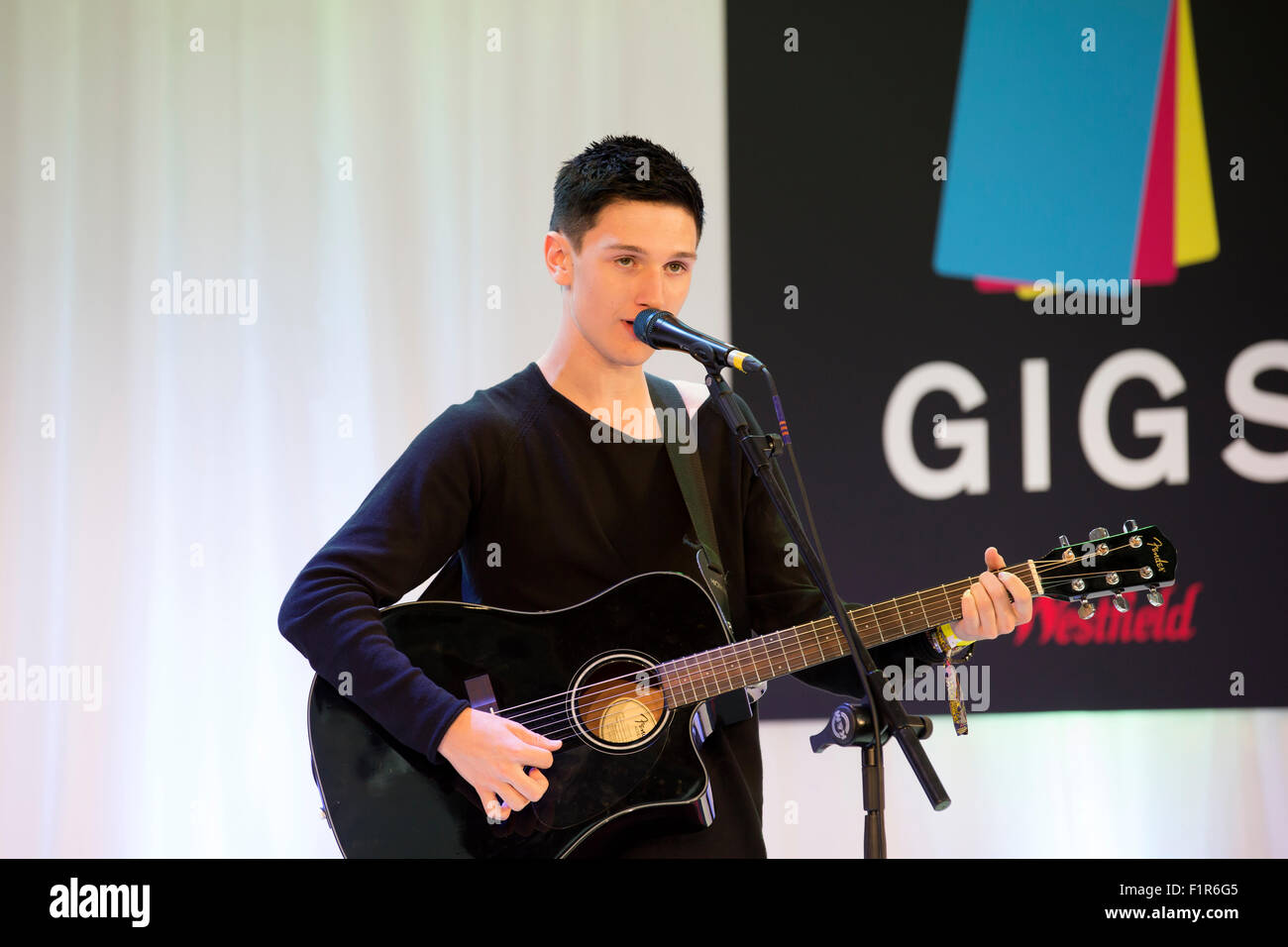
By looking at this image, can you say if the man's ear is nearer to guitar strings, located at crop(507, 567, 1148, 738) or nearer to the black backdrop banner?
guitar strings, located at crop(507, 567, 1148, 738)

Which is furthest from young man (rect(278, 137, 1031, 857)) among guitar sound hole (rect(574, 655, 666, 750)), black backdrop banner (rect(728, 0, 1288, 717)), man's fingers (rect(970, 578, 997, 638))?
black backdrop banner (rect(728, 0, 1288, 717))

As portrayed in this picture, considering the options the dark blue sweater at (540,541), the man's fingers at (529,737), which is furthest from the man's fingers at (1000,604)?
the man's fingers at (529,737)

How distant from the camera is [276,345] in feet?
12.5

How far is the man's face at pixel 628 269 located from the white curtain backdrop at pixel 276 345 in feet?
4.20

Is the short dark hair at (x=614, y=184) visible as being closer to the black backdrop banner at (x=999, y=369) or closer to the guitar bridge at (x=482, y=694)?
the guitar bridge at (x=482, y=694)

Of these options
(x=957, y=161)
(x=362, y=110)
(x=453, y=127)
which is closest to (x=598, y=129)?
(x=453, y=127)

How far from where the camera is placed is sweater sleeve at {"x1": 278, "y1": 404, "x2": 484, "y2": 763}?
2.24 m

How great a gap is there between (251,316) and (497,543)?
178 cm

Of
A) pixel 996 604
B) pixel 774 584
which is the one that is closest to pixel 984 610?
pixel 996 604

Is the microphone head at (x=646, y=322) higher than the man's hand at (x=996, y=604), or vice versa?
the microphone head at (x=646, y=322)

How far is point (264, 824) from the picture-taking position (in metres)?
3.68

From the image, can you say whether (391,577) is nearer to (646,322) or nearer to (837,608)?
(646,322)

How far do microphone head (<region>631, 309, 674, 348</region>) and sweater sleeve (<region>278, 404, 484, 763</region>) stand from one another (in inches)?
18.1

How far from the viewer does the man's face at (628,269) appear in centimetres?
246
